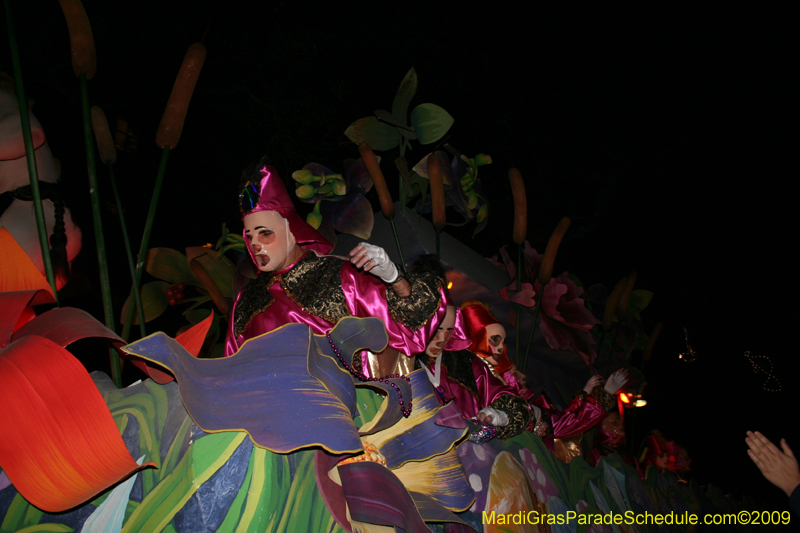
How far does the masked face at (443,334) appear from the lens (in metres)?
1.96

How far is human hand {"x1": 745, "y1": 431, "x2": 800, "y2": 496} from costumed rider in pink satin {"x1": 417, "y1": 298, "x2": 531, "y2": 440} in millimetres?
745

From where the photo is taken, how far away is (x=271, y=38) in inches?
115

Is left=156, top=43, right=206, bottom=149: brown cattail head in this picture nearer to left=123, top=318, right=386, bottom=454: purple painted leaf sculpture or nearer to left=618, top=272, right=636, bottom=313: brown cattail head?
left=123, top=318, right=386, bottom=454: purple painted leaf sculpture

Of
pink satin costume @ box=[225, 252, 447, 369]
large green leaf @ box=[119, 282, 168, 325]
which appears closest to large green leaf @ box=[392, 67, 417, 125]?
pink satin costume @ box=[225, 252, 447, 369]

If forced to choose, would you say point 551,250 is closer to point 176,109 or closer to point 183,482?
point 176,109

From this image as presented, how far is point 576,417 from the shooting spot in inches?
95.6

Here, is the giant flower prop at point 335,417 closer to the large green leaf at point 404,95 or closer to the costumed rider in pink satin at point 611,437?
the large green leaf at point 404,95

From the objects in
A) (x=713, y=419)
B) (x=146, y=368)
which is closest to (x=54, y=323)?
(x=146, y=368)

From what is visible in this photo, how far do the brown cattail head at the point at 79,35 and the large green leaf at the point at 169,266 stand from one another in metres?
0.89

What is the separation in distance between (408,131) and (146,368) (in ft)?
5.26

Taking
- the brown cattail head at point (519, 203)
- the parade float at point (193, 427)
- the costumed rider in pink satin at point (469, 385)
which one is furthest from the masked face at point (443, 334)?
the parade float at point (193, 427)

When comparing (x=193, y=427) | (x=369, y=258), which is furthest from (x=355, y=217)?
(x=193, y=427)

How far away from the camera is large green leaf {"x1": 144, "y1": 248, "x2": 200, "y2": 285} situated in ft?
6.17

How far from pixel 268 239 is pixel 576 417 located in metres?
1.58
